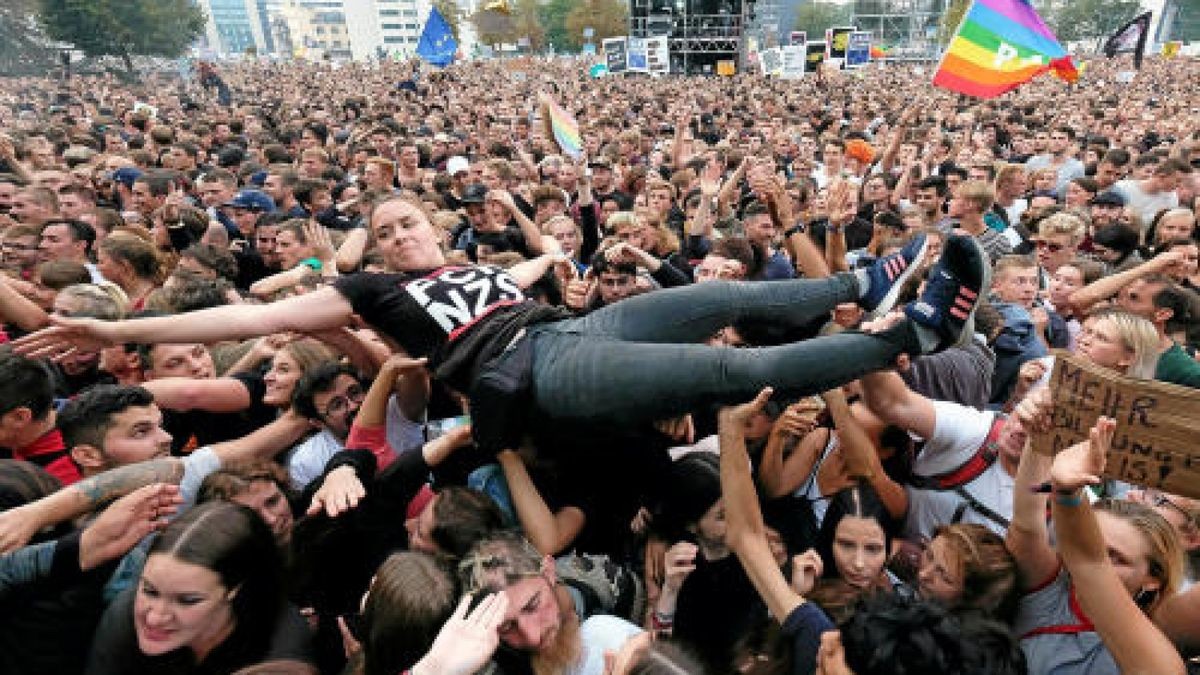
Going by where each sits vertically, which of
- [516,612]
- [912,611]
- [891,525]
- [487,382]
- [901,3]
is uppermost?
[901,3]

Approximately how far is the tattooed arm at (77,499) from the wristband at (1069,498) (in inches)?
103

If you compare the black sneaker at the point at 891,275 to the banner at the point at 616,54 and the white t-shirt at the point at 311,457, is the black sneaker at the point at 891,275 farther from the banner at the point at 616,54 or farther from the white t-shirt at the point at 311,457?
the banner at the point at 616,54

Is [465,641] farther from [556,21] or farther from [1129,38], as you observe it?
[556,21]

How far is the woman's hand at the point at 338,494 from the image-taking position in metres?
2.34

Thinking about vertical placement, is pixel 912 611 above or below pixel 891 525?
above

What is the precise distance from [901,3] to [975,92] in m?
59.8

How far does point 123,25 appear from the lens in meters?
45.9

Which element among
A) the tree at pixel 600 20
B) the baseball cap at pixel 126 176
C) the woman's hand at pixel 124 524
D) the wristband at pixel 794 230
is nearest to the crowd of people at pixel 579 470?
the woman's hand at pixel 124 524

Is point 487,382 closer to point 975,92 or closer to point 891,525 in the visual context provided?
point 891,525

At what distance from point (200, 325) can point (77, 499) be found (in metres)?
0.80

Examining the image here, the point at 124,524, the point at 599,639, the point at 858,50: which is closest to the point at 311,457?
the point at 124,524

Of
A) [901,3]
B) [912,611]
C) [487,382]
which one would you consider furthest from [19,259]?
[901,3]

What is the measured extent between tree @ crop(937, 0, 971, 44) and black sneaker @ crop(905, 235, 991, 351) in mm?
51579

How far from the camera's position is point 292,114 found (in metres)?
16.9
